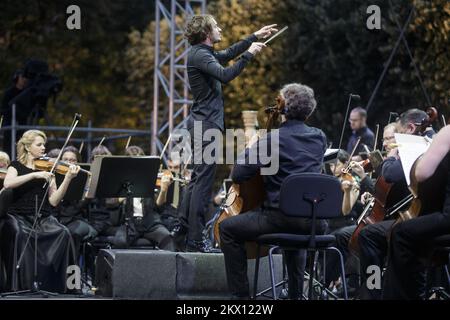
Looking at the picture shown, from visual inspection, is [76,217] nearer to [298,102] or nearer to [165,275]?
[165,275]

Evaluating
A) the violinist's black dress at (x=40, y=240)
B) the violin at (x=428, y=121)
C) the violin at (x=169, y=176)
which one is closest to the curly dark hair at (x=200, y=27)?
the violin at (x=428, y=121)

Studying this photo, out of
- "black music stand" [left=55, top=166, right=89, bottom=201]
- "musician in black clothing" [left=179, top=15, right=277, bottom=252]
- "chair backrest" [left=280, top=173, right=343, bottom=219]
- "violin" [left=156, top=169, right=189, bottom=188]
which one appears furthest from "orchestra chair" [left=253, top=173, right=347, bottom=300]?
"violin" [left=156, top=169, right=189, bottom=188]

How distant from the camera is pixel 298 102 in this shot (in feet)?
21.5

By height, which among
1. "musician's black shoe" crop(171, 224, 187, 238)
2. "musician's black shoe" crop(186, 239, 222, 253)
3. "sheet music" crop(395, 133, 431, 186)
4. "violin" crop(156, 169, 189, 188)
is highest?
"sheet music" crop(395, 133, 431, 186)

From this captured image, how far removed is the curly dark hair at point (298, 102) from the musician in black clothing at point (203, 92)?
2.26 feet

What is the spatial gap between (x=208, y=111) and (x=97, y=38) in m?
14.0

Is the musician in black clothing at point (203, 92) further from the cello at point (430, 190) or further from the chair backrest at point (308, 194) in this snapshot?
the cello at point (430, 190)

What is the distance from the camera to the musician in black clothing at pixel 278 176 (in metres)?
6.40

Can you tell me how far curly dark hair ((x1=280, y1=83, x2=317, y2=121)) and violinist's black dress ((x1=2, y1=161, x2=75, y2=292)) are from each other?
2513 millimetres

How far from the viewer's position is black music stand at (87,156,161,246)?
809cm

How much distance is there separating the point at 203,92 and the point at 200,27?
18.4 inches

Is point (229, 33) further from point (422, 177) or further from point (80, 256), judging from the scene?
point (422, 177)

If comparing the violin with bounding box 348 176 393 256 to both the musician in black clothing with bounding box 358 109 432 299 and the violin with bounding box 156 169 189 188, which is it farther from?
the violin with bounding box 156 169 189 188

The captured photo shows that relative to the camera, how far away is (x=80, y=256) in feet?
32.5
